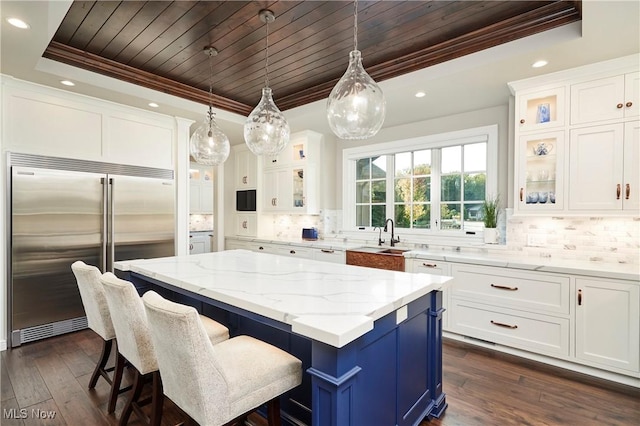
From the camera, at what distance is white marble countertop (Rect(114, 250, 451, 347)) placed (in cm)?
122

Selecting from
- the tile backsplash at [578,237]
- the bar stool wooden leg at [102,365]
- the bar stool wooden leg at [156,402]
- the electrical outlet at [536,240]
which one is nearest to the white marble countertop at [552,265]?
the tile backsplash at [578,237]

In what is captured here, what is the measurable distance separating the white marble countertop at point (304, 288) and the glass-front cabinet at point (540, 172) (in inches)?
63.5

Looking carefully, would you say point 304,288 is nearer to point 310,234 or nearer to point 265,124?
point 265,124

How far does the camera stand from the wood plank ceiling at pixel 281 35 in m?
2.27

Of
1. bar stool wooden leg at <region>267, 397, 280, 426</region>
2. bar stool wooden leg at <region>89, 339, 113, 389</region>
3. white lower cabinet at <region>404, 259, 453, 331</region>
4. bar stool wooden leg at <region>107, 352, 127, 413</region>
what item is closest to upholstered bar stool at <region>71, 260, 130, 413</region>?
bar stool wooden leg at <region>107, 352, 127, 413</region>

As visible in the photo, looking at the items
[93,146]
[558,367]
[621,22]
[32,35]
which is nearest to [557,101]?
[621,22]

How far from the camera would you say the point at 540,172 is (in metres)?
2.94

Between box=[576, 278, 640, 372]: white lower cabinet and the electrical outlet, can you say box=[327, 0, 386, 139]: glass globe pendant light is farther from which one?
the electrical outlet

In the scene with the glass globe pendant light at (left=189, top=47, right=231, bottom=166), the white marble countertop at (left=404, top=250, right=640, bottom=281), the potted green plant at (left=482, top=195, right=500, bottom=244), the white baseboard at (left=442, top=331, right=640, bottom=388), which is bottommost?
the white baseboard at (left=442, top=331, right=640, bottom=388)

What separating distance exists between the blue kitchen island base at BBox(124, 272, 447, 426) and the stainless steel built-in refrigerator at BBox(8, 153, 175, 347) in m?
1.86

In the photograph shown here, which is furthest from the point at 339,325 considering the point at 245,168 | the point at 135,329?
the point at 245,168

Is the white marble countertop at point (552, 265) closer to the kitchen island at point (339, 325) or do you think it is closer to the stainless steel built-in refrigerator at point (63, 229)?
the kitchen island at point (339, 325)

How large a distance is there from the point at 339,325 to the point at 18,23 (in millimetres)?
2854

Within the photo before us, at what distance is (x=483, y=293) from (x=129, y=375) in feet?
10.2
